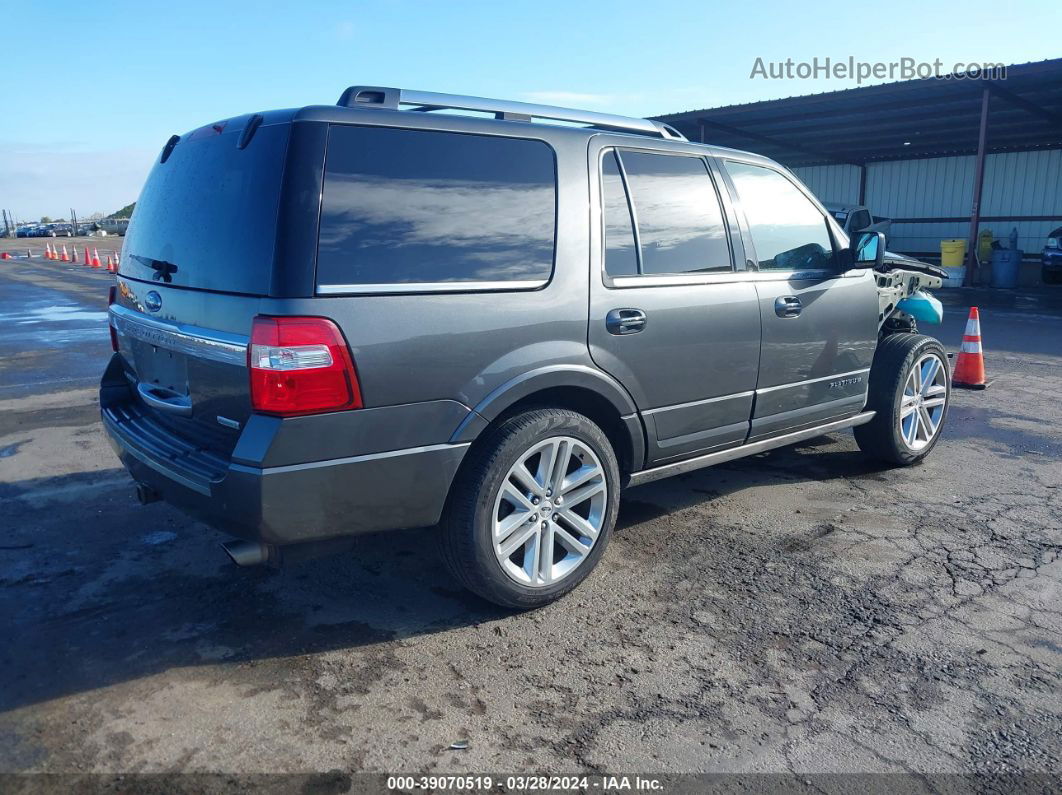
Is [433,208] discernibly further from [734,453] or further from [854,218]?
[854,218]

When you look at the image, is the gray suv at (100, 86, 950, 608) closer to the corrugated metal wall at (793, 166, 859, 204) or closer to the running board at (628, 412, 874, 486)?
the running board at (628, 412, 874, 486)

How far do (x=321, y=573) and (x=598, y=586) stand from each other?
4.08 ft

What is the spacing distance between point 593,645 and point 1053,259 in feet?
61.7

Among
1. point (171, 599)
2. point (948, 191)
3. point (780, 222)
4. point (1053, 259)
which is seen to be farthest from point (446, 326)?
point (948, 191)

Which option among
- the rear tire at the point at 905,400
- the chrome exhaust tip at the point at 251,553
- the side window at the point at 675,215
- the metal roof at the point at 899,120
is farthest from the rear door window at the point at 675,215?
the metal roof at the point at 899,120

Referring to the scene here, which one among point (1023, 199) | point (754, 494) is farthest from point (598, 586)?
point (1023, 199)

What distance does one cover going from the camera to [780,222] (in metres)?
4.40

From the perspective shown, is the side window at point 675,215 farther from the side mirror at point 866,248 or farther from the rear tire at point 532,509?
the side mirror at point 866,248

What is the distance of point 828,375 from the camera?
181 inches

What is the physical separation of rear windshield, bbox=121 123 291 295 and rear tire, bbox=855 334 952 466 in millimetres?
3811

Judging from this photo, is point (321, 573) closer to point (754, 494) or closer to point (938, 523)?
point (754, 494)

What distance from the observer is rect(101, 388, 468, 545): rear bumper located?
2.74m

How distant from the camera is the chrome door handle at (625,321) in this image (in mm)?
3482

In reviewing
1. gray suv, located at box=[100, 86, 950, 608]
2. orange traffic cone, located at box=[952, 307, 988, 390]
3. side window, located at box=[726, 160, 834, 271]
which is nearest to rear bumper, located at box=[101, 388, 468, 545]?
gray suv, located at box=[100, 86, 950, 608]
